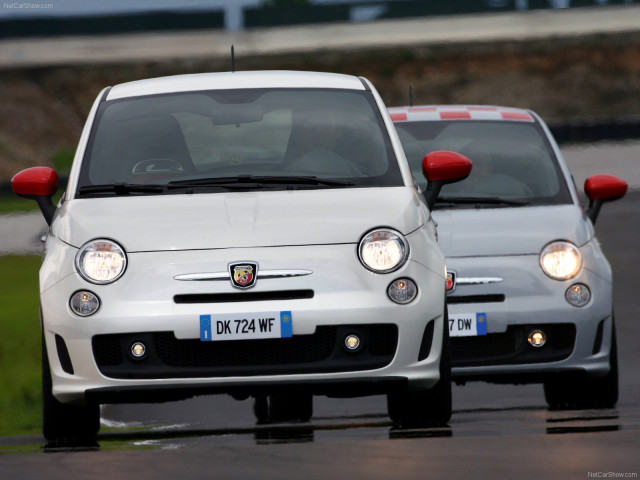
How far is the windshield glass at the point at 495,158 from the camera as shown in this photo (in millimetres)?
9641

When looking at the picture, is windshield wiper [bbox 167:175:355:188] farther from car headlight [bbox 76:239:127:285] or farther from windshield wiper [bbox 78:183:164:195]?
car headlight [bbox 76:239:127:285]

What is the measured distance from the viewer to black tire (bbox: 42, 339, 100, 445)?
718 cm

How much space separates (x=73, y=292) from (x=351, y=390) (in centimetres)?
117

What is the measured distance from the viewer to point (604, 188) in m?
9.59

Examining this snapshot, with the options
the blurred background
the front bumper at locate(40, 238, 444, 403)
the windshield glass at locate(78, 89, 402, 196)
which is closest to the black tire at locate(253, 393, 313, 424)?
the windshield glass at locate(78, 89, 402, 196)

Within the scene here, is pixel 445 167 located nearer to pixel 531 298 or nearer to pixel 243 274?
pixel 243 274

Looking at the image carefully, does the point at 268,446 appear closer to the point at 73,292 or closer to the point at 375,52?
the point at 73,292

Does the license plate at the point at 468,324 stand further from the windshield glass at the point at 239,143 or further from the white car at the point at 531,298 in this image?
the windshield glass at the point at 239,143

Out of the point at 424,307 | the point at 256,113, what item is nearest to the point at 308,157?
the point at 256,113

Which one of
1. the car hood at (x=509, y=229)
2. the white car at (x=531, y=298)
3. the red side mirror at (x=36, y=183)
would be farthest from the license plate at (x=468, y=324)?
the red side mirror at (x=36, y=183)

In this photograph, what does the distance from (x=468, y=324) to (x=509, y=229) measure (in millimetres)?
609

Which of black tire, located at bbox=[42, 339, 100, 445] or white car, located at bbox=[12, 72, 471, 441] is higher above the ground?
white car, located at bbox=[12, 72, 471, 441]

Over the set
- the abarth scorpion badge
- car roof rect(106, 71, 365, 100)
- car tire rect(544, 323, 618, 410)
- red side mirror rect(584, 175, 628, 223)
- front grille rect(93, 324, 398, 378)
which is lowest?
car tire rect(544, 323, 618, 410)
